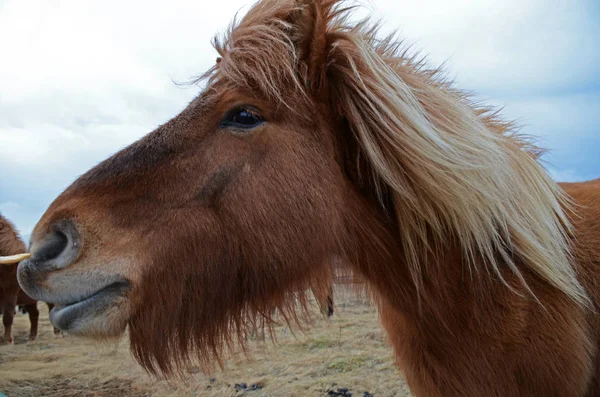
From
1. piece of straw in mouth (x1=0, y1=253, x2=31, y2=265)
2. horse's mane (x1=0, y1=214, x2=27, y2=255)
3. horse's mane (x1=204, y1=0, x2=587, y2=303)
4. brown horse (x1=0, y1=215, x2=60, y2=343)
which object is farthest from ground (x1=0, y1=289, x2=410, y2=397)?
horse's mane (x1=0, y1=214, x2=27, y2=255)

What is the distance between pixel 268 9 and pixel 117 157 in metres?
0.96

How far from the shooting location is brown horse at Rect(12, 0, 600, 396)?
1.87 m

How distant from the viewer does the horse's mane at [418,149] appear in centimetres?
194

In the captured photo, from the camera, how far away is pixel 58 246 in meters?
1.76

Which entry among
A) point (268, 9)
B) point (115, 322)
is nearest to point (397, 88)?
point (268, 9)

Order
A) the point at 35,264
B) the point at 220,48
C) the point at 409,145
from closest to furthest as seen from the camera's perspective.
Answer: the point at 35,264 < the point at 409,145 < the point at 220,48

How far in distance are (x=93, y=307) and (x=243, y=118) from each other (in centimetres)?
92

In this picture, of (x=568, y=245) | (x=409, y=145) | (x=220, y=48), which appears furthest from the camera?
(x=220, y=48)

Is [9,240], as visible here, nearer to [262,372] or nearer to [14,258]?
[262,372]

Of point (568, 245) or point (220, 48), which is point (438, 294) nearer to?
point (568, 245)

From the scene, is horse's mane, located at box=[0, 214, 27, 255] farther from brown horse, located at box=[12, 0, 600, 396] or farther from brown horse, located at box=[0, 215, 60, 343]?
brown horse, located at box=[12, 0, 600, 396]

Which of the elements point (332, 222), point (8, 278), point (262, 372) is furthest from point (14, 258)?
point (8, 278)

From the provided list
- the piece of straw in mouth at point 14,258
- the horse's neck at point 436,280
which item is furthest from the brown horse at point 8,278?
the horse's neck at point 436,280

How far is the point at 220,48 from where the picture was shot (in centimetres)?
245
